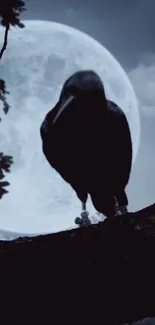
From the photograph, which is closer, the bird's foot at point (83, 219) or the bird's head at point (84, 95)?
the bird's head at point (84, 95)

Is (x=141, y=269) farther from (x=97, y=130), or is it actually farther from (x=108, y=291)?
(x=97, y=130)

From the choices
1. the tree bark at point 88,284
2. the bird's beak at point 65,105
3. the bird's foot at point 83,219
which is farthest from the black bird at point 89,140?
the tree bark at point 88,284

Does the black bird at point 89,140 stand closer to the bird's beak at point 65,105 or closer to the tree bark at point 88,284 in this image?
the bird's beak at point 65,105

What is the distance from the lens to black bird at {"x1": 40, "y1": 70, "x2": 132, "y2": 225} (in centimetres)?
491

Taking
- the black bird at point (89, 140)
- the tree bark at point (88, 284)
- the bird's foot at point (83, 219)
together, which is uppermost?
the black bird at point (89, 140)

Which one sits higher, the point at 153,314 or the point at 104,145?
the point at 104,145

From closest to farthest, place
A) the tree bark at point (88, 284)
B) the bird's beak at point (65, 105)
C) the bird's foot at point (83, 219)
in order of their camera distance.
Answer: the tree bark at point (88, 284)
the bird's beak at point (65, 105)
the bird's foot at point (83, 219)

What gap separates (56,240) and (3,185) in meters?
0.96

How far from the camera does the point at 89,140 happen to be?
16.5 ft

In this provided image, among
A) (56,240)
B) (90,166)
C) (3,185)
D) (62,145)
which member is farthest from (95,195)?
(56,240)

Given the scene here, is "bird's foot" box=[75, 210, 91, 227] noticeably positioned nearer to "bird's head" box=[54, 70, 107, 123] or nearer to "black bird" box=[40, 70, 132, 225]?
"black bird" box=[40, 70, 132, 225]

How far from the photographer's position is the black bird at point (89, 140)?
4.91m

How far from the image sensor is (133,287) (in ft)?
6.89

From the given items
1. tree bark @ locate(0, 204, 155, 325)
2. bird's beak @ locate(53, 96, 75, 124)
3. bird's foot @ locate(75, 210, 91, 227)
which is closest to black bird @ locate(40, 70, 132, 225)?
bird's beak @ locate(53, 96, 75, 124)
